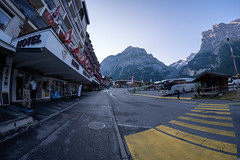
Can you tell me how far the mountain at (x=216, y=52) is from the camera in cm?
10224

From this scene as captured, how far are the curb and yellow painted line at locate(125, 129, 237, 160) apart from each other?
4.43 metres

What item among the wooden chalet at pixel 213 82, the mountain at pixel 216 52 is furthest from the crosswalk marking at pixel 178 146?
the mountain at pixel 216 52

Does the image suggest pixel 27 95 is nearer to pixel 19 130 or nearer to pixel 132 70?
pixel 19 130

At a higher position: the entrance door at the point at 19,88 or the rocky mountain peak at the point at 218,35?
the rocky mountain peak at the point at 218,35

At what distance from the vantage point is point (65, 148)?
2.74 meters

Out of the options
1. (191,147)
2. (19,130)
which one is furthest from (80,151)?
(191,147)

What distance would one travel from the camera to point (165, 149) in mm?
2932

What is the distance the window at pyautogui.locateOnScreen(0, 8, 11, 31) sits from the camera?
6601 mm

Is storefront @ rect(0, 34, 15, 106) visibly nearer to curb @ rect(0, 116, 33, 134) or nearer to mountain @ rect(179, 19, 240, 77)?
curb @ rect(0, 116, 33, 134)

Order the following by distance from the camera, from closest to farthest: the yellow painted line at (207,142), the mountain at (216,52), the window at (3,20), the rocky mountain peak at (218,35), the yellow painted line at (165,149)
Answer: the yellow painted line at (165,149), the yellow painted line at (207,142), the window at (3,20), the mountain at (216,52), the rocky mountain peak at (218,35)

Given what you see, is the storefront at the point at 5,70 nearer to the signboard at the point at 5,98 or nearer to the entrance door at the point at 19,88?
the signboard at the point at 5,98

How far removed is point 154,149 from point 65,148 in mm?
2714

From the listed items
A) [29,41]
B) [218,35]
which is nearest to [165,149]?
[29,41]

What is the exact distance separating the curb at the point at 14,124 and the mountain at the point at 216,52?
136 m
